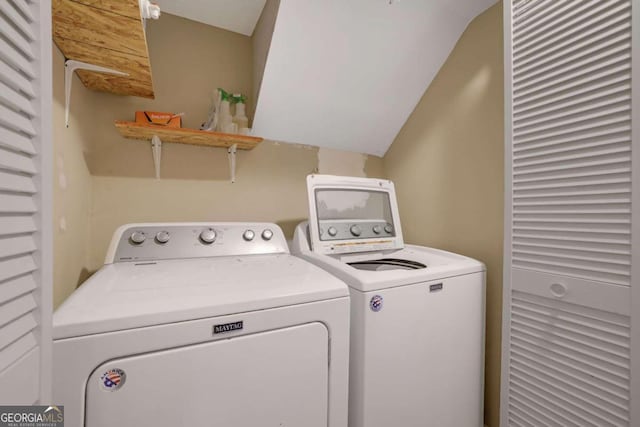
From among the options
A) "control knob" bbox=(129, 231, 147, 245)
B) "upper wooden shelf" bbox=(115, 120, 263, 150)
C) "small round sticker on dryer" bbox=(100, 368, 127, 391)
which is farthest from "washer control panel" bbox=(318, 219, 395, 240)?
"small round sticker on dryer" bbox=(100, 368, 127, 391)

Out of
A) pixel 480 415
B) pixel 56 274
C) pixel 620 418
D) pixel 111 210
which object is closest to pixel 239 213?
pixel 111 210

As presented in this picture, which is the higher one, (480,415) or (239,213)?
(239,213)

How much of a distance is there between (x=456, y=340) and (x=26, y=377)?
4.79ft

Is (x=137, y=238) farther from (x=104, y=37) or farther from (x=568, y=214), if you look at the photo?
(x=568, y=214)

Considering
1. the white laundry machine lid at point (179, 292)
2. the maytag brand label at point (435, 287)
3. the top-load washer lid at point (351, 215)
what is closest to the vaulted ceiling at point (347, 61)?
the top-load washer lid at point (351, 215)

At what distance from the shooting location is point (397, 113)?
81.5 inches

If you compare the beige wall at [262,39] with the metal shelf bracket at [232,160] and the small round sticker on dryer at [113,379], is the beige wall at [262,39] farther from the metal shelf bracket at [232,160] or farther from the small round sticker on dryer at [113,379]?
the small round sticker on dryer at [113,379]

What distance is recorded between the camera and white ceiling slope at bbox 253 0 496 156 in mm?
1515

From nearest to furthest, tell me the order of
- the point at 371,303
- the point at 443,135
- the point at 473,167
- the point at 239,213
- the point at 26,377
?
the point at 26,377 < the point at 371,303 < the point at 473,167 < the point at 443,135 < the point at 239,213

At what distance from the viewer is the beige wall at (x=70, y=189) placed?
1113 millimetres

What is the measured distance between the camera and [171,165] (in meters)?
1.73

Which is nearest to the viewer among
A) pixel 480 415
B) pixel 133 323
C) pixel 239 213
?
pixel 133 323

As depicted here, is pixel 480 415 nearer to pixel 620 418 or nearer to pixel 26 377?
pixel 620 418

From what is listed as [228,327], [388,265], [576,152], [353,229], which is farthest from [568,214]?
[228,327]
